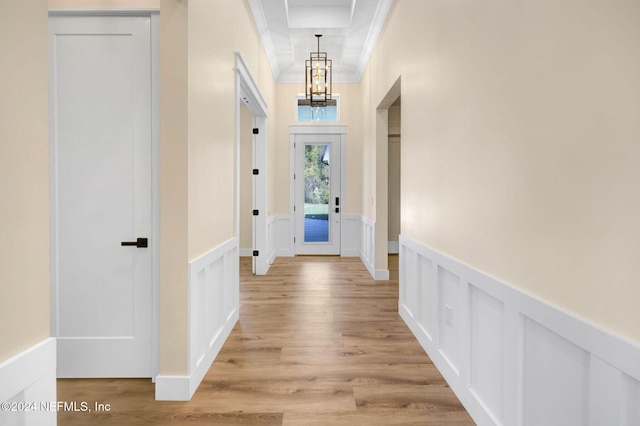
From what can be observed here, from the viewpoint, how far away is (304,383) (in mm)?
2301

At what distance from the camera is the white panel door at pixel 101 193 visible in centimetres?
229

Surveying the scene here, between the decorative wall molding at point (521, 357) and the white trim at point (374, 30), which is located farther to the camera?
the white trim at point (374, 30)

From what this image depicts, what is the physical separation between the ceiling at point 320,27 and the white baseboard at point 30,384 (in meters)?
4.17

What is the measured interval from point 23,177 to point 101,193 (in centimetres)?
159

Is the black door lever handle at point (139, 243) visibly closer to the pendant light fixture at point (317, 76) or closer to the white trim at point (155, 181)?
the white trim at point (155, 181)

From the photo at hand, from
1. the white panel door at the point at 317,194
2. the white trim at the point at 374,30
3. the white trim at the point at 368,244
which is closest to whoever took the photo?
the white trim at the point at 374,30

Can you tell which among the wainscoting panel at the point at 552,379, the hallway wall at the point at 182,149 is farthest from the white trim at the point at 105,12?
the wainscoting panel at the point at 552,379

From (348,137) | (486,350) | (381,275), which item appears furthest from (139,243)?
(348,137)

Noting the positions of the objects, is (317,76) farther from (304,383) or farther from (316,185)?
(304,383)

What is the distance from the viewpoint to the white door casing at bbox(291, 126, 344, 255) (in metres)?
7.04

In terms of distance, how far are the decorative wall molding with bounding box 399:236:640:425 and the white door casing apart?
447cm

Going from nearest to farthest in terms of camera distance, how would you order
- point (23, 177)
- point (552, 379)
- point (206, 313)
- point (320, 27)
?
point (23, 177)
point (552, 379)
point (206, 313)
point (320, 27)

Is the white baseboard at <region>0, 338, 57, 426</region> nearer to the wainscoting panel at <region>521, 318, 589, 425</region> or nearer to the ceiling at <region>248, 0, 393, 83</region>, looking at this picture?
the wainscoting panel at <region>521, 318, 589, 425</region>

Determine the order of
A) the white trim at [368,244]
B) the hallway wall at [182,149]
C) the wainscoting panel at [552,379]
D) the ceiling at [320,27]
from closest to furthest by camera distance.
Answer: the wainscoting panel at [552,379] → the hallway wall at [182,149] → the ceiling at [320,27] → the white trim at [368,244]
